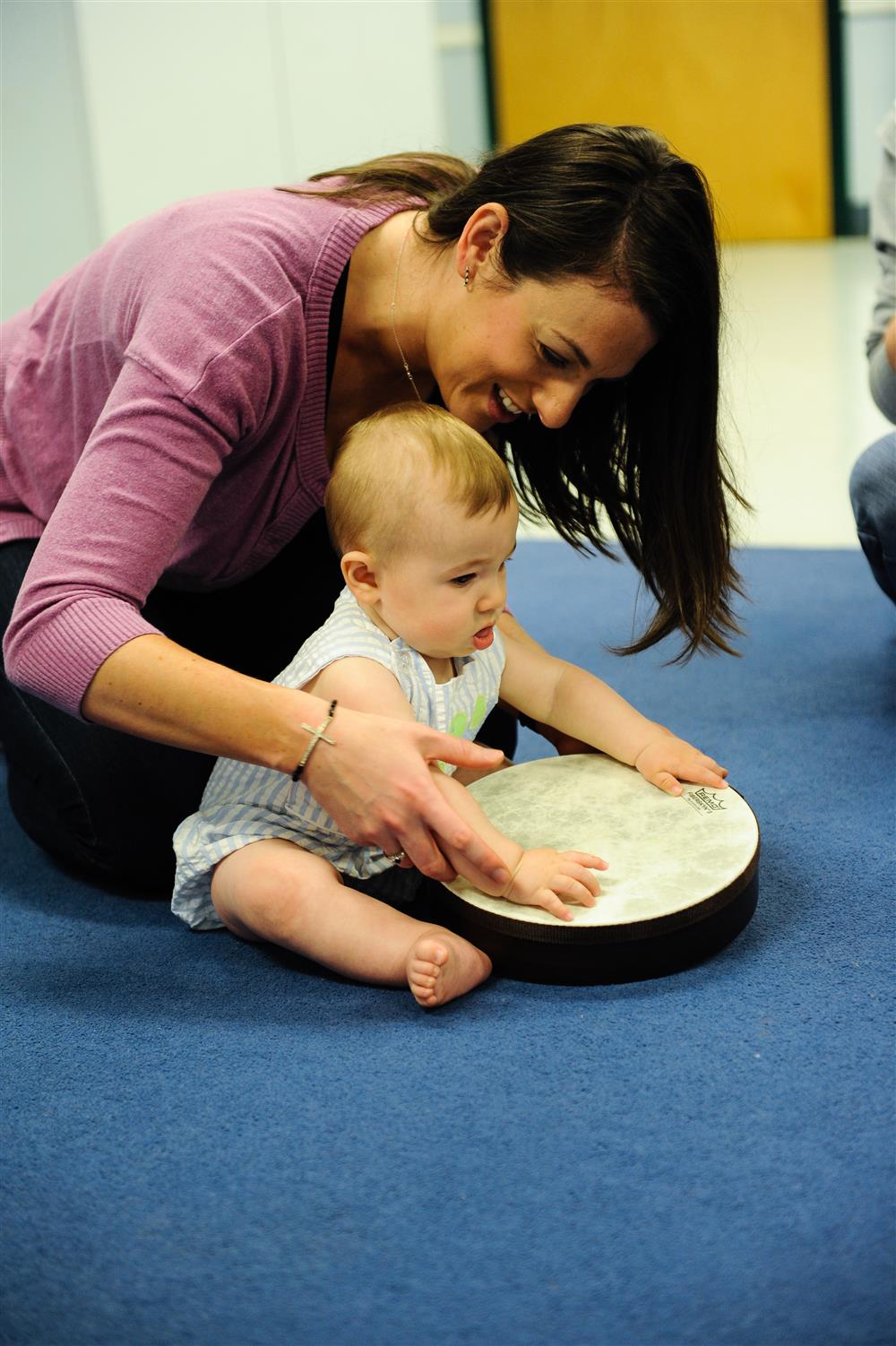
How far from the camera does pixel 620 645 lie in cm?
204

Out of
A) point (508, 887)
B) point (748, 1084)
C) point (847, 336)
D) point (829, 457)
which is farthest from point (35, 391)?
point (847, 336)

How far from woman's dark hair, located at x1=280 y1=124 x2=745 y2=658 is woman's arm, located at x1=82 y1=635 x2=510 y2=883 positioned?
0.42 metres

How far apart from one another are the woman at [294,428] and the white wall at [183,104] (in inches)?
74.6

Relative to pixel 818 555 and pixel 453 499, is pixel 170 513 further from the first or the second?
pixel 818 555

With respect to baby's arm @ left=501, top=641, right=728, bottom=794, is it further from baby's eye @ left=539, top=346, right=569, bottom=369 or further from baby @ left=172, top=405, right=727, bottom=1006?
baby's eye @ left=539, top=346, right=569, bottom=369

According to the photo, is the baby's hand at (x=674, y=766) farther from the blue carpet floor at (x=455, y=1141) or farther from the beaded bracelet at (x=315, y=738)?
the beaded bracelet at (x=315, y=738)

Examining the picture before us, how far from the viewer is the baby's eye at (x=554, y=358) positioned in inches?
47.3

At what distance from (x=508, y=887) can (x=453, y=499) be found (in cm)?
33

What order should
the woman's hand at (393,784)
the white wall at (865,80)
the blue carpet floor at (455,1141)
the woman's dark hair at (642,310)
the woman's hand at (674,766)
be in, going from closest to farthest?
the blue carpet floor at (455,1141), the woman's hand at (393,784), the woman's dark hair at (642,310), the woman's hand at (674,766), the white wall at (865,80)

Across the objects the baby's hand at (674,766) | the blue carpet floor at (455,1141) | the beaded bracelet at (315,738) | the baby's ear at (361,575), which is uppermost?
the baby's ear at (361,575)

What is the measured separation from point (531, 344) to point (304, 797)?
450mm

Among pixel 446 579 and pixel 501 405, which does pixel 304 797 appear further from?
pixel 501 405

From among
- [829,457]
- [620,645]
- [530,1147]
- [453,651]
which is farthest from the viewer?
[829,457]

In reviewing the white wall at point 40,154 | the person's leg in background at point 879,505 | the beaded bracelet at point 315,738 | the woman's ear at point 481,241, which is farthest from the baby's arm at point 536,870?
the white wall at point 40,154
